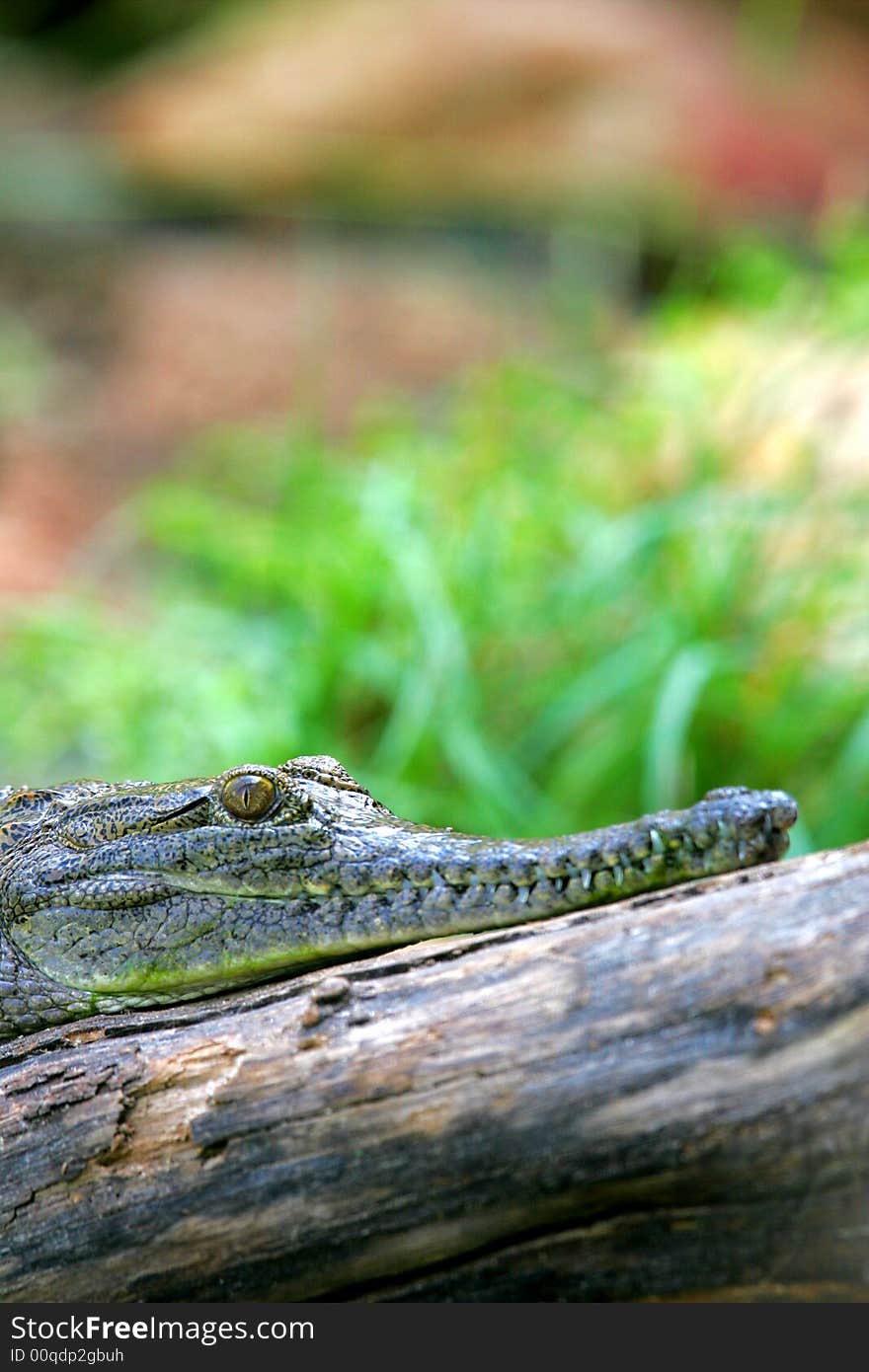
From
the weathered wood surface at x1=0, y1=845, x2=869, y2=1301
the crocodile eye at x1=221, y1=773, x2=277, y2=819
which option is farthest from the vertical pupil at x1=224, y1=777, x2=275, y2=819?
the weathered wood surface at x1=0, y1=845, x2=869, y2=1301

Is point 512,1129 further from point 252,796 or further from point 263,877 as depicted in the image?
point 252,796

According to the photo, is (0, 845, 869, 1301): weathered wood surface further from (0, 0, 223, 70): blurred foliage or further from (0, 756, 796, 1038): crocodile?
(0, 0, 223, 70): blurred foliage

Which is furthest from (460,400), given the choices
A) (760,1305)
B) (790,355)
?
(760,1305)

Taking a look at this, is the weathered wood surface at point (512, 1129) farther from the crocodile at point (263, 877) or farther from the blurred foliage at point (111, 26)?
the blurred foliage at point (111, 26)

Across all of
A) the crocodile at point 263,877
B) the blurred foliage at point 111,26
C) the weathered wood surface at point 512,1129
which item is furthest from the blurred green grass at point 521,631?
the blurred foliage at point 111,26

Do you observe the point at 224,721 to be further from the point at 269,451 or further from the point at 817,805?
the point at 269,451

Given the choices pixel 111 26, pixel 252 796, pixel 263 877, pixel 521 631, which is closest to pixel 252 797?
pixel 252 796
